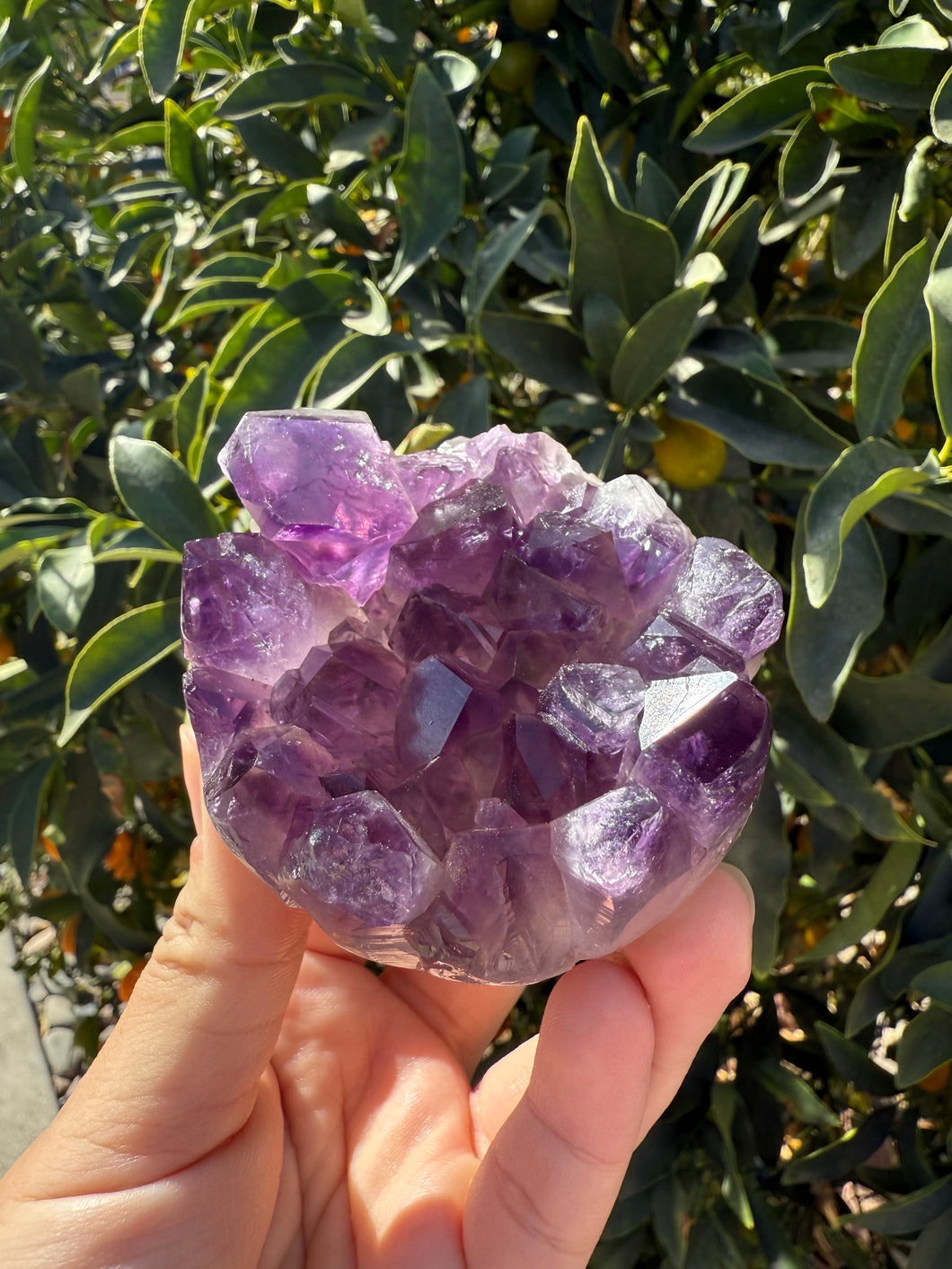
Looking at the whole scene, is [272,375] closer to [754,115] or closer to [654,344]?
[654,344]

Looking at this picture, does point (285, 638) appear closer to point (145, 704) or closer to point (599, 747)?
point (599, 747)

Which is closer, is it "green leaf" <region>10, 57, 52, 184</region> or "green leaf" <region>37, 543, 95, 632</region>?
"green leaf" <region>37, 543, 95, 632</region>

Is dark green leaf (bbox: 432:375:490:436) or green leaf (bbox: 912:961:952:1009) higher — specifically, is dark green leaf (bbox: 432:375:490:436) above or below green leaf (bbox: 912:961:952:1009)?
above

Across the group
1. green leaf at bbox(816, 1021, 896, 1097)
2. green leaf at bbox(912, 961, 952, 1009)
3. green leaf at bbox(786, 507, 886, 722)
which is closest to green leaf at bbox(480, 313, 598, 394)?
green leaf at bbox(786, 507, 886, 722)

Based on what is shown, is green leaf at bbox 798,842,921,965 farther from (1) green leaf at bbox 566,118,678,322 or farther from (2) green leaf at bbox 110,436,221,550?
(2) green leaf at bbox 110,436,221,550

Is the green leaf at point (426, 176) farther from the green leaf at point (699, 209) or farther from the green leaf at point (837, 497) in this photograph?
the green leaf at point (837, 497)

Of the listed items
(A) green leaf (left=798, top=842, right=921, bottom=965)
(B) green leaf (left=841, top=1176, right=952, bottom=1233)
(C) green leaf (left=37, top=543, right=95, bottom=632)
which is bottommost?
(B) green leaf (left=841, top=1176, right=952, bottom=1233)

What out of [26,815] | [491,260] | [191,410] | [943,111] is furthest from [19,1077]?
[943,111]
